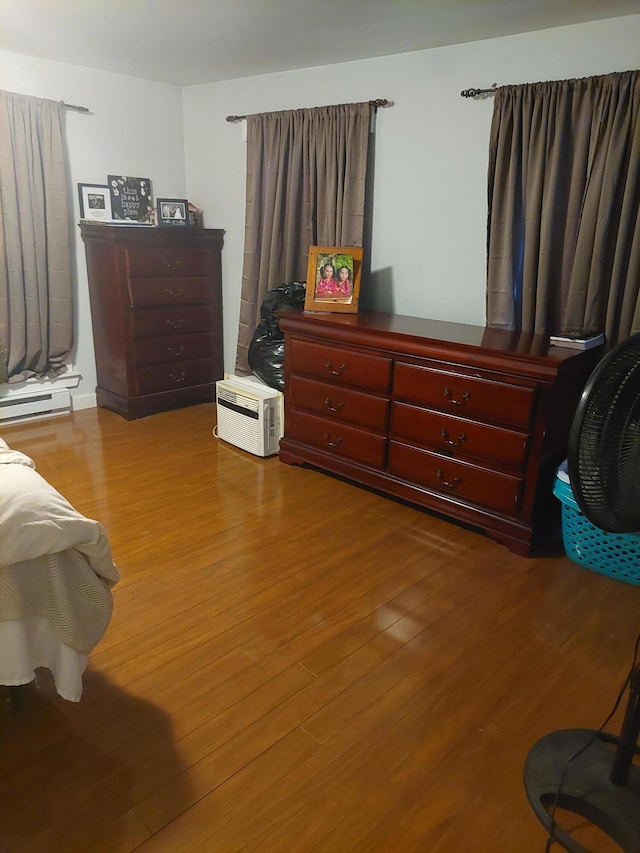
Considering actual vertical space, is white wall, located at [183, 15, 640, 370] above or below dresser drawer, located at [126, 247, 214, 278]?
above

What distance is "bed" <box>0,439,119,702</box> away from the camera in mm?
1350

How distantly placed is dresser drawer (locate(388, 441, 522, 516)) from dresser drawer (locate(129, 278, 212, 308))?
1988 mm

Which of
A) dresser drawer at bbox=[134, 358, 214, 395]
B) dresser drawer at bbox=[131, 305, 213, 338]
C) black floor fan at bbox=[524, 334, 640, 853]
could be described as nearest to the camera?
black floor fan at bbox=[524, 334, 640, 853]

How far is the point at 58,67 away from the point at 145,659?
350 centimetres

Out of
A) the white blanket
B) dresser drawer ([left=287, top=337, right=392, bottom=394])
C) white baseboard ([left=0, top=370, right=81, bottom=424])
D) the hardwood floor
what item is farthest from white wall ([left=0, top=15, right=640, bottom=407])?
the white blanket

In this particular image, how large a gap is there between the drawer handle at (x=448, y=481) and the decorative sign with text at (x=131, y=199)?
2791 mm

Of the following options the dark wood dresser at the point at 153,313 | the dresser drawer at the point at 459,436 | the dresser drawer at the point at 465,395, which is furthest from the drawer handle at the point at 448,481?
the dark wood dresser at the point at 153,313

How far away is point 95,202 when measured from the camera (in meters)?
3.92

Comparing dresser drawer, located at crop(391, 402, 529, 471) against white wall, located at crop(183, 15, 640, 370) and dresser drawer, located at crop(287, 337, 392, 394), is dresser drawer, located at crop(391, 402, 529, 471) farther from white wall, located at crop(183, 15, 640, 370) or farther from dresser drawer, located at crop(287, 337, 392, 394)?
white wall, located at crop(183, 15, 640, 370)

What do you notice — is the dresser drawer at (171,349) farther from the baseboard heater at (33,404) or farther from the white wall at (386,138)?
the baseboard heater at (33,404)

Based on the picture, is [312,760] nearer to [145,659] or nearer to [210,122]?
[145,659]

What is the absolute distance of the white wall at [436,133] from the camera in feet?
8.63

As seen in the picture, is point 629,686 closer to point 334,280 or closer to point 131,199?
point 334,280

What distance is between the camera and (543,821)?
1.38m
